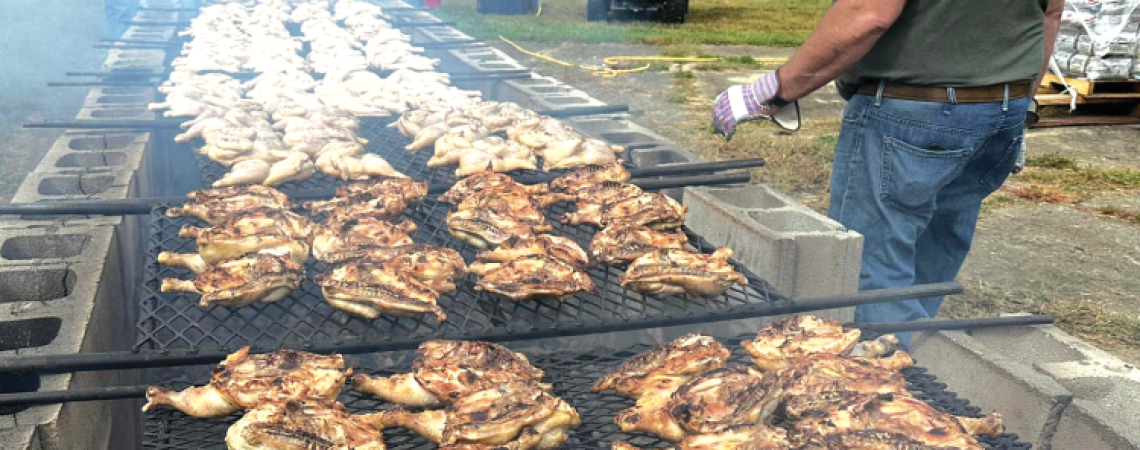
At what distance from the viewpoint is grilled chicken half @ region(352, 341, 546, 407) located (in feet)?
8.41

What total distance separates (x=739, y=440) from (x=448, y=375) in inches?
34.0

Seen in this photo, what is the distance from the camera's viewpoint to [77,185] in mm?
4066

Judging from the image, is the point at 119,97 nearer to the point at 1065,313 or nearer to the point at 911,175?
the point at 911,175

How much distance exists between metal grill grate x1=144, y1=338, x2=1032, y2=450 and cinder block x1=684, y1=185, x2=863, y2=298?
0.88m

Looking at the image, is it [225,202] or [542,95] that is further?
[542,95]

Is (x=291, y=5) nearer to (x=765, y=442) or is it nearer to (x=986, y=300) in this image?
(x=986, y=300)

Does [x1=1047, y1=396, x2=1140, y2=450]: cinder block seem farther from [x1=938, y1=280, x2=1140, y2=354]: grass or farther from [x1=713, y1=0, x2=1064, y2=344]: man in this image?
[x1=938, y1=280, x2=1140, y2=354]: grass

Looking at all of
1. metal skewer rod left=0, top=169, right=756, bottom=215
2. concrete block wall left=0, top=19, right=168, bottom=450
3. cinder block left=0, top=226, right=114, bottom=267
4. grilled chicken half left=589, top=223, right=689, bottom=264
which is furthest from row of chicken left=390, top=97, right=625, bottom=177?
cinder block left=0, top=226, right=114, bottom=267

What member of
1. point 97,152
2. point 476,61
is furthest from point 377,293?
point 476,61

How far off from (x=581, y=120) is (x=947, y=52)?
8.58 feet

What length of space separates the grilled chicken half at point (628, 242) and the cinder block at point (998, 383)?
1.04 m

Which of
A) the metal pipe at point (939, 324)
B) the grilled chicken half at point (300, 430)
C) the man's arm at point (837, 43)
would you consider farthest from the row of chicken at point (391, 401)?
the man's arm at point (837, 43)

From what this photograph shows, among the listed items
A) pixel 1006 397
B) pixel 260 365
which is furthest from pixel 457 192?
pixel 1006 397

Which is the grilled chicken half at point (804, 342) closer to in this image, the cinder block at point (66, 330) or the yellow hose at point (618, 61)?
the cinder block at point (66, 330)
